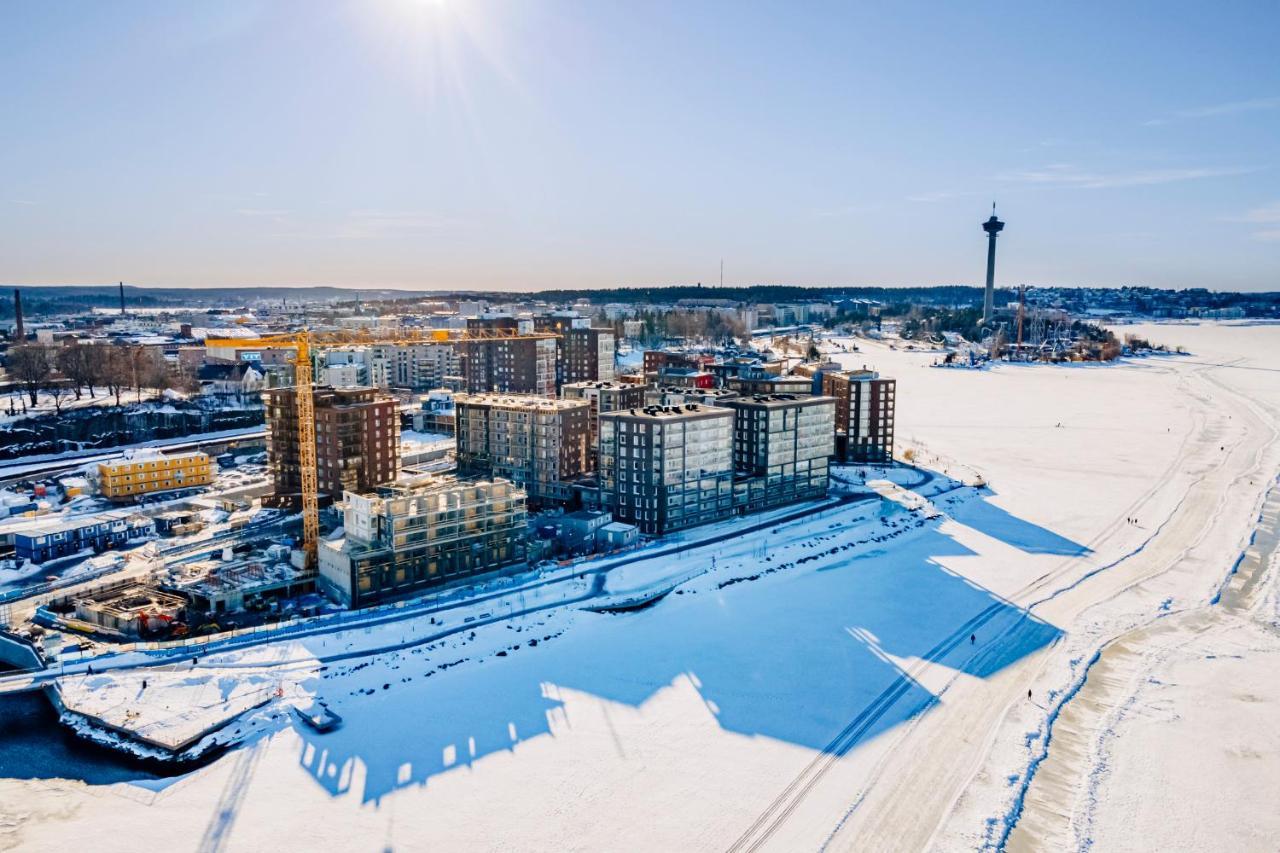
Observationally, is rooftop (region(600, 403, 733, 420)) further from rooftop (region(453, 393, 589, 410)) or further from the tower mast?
the tower mast

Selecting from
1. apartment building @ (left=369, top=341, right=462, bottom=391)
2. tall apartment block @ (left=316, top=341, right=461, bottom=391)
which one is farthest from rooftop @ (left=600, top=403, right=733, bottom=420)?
apartment building @ (left=369, top=341, right=462, bottom=391)

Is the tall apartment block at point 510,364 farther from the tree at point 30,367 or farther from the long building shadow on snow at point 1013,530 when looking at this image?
the long building shadow on snow at point 1013,530

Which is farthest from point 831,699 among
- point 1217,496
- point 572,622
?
point 1217,496

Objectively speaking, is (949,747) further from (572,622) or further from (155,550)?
(155,550)

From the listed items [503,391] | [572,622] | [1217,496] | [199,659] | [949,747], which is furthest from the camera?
[503,391]

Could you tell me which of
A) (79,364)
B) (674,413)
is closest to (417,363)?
(79,364)
